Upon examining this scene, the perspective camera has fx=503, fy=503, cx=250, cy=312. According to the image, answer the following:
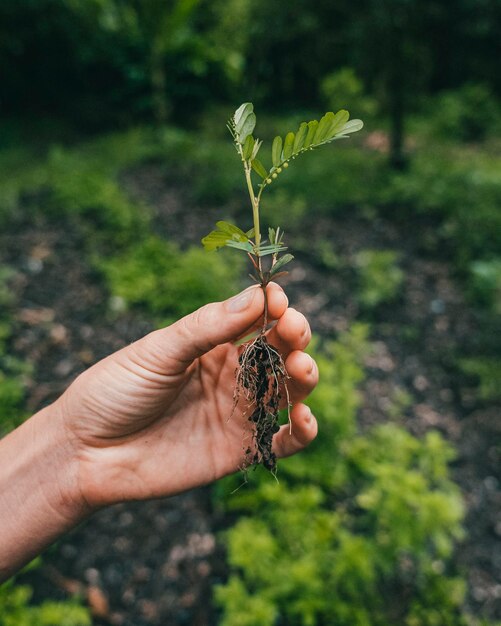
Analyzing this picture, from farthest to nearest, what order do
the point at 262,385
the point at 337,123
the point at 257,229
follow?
the point at 262,385
the point at 257,229
the point at 337,123

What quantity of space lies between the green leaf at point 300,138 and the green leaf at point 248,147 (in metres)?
0.13

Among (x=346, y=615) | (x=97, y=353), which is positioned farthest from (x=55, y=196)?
(x=346, y=615)

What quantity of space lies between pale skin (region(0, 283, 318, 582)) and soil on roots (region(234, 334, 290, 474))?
0.06m

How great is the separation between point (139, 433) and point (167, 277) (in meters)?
2.51

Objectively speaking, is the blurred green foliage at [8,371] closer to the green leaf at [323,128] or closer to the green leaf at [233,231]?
the green leaf at [233,231]

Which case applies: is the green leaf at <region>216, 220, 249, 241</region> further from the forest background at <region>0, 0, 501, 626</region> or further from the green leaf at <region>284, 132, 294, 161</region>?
the forest background at <region>0, 0, 501, 626</region>

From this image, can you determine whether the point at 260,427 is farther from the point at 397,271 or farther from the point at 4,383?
the point at 397,271

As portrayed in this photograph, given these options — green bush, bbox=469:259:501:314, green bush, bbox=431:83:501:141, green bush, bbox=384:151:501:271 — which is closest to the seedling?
green bush, bbox=469:259:501:314

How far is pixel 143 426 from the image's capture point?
1984 mm

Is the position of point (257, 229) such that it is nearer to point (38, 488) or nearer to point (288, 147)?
point (288, 147)

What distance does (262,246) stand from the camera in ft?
5.95

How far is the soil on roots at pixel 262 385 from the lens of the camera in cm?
178

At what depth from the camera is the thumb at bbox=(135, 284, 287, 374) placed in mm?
1600

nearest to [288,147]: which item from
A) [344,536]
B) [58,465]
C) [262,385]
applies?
[262,385]
